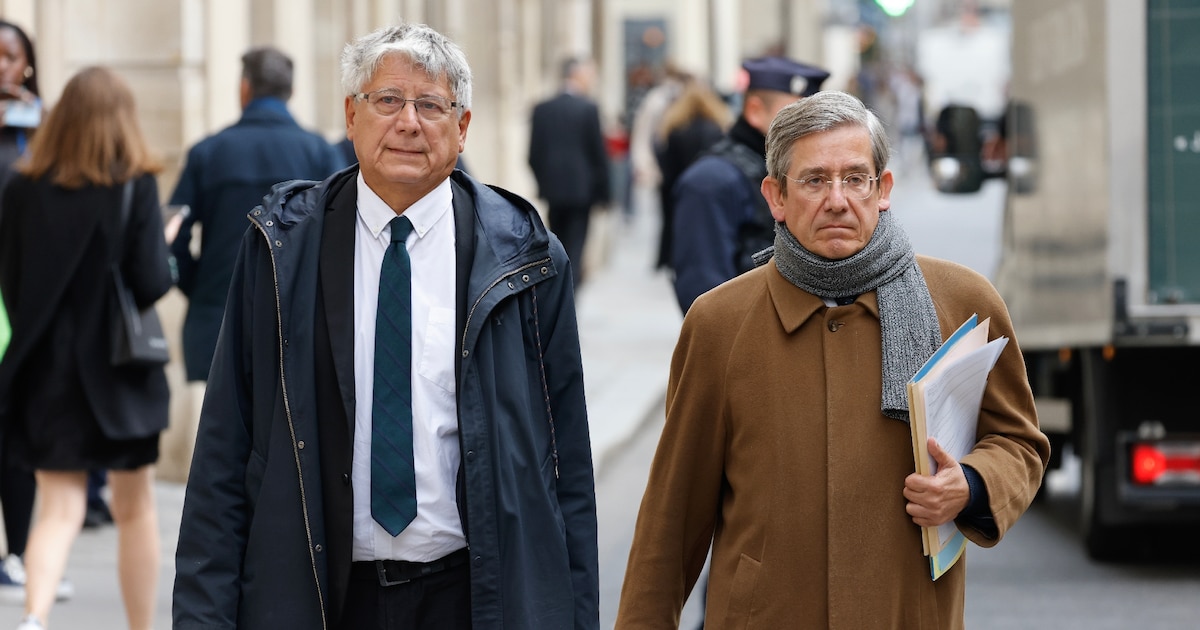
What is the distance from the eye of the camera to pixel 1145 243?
741 cm

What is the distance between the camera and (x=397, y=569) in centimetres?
366

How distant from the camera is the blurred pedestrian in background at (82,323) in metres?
6.29

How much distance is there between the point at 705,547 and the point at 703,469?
6.9 inches

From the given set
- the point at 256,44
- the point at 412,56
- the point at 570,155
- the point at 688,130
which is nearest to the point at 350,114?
the point at 412,56

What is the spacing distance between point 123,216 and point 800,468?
11.1 ft

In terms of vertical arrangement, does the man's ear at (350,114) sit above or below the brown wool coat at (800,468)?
above

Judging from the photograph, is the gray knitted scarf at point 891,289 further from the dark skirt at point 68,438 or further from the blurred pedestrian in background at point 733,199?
the dark skirt at point 68,438

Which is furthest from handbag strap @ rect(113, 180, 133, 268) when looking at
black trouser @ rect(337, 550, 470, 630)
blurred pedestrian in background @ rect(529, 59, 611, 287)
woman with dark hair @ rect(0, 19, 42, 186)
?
blurred pedestrian in background @ rect(529, 59, 611, 287)

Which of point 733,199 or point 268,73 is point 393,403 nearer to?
point 733,199

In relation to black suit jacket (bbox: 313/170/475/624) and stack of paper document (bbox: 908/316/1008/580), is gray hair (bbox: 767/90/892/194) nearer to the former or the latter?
stack of paper document (bbox: 908/316/1008/580)

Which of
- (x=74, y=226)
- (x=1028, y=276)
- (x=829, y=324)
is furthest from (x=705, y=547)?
(x=1028, y=276)

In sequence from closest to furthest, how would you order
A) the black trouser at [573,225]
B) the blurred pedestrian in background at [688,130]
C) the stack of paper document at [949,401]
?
1. the stack of paper document at [949,401]
2. the blurred pedestrian in background at [688,130]
3. the black trouser at [573,225]

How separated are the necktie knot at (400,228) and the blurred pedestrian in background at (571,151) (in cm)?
1252

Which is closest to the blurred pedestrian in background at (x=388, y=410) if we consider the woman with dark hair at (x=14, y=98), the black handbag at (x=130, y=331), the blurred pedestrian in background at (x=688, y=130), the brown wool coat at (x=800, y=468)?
the brown wool coat at (x=800, y=468)
